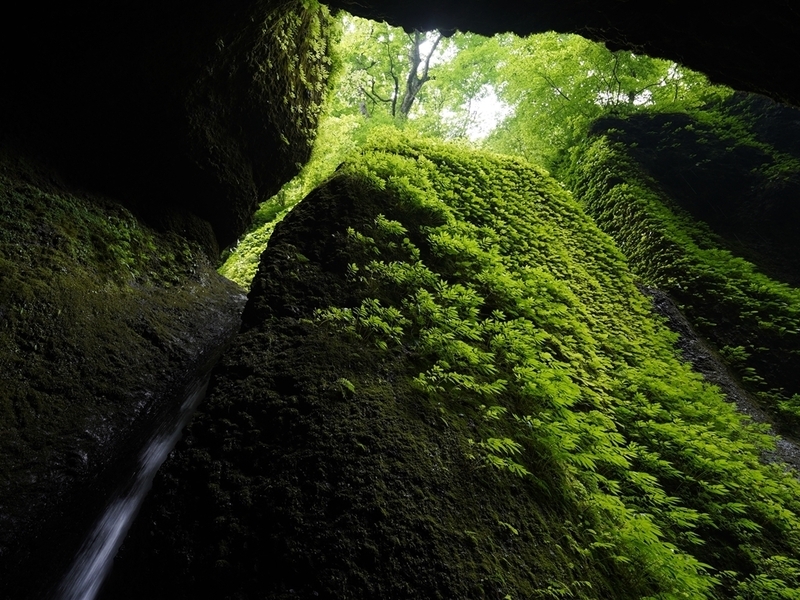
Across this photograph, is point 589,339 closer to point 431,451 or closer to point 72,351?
point 431,451

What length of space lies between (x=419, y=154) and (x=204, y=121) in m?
3.65

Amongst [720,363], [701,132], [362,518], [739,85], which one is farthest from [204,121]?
[701,132]

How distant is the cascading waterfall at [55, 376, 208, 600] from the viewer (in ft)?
10.5

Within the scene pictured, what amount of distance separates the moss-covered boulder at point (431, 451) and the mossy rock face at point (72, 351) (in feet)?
4.67

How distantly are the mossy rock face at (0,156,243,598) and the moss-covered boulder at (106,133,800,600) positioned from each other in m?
1.42

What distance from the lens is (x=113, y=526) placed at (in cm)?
366

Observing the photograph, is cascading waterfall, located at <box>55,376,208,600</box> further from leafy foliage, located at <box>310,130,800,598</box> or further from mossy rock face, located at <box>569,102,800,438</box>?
mossy rock face, located at <box>569,102,800,438</box>

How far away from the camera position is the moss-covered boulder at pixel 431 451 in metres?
2.25

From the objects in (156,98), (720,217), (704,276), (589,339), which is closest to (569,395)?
(589,339)

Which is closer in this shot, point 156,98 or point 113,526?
point 113,526

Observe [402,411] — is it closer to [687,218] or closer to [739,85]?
[739,85]

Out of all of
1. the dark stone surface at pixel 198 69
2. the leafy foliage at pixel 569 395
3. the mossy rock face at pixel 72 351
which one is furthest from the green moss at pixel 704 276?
the mossy rock face at pixel 72 351

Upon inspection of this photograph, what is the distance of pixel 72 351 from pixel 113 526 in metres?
1.82

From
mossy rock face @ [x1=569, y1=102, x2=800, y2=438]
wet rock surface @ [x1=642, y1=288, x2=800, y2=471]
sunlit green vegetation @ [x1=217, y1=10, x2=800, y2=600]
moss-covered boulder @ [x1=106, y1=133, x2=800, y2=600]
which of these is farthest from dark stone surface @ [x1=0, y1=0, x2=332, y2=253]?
mossy rock face @ [x1=569, y1=102, x2=800, y2=438]
